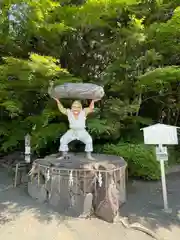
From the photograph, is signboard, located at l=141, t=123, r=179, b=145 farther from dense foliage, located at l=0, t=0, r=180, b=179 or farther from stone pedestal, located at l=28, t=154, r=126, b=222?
dense foliage, located at l=0, t=0, r=180, b=179

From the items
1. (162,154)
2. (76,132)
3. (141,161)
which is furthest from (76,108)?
(141,161)

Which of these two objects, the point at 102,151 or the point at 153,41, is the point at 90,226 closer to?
the point at 102,151

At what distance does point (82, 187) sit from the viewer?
4.52 m

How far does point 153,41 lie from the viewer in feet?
22.1

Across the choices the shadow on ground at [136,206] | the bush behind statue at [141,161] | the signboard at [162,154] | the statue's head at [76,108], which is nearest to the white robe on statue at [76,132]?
the statue's head at [76,108]

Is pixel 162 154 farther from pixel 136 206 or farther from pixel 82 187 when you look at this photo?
pixel 82 187

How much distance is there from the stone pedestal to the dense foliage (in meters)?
1.38

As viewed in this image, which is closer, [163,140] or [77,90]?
[163,140]

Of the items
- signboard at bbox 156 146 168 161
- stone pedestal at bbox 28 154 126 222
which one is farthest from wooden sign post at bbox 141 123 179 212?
stone pedestal at bbox 28 154 126 222

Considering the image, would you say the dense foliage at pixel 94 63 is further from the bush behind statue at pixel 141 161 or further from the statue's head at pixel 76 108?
the statue's head at pixel 76 108

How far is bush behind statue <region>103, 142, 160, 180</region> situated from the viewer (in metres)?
6.19

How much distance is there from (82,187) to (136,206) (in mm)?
1226

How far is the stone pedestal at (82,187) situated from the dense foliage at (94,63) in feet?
4.52

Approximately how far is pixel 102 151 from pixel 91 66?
9.57 feet
